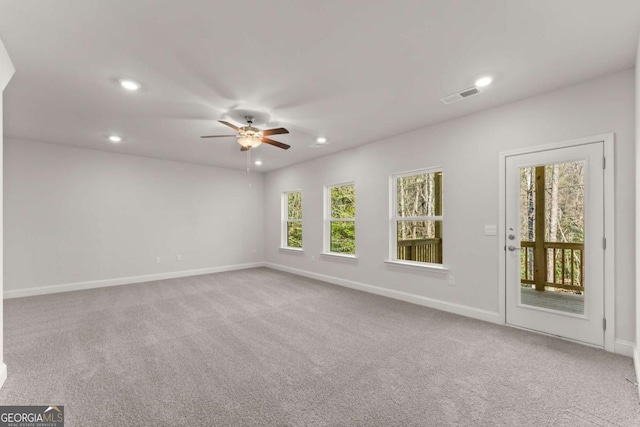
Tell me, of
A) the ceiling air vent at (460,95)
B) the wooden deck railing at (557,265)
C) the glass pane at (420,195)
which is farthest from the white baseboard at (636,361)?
the ceiling air vent at (460,95)

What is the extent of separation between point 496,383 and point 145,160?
21.8 feet

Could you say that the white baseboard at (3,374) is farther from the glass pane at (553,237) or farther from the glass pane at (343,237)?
the glass pane at (553,237)

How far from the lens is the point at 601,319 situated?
105 inches

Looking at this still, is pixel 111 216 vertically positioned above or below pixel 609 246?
above

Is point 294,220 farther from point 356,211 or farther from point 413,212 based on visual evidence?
point 413,212

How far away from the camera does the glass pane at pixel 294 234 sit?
6.78 meters

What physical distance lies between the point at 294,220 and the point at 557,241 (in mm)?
4968

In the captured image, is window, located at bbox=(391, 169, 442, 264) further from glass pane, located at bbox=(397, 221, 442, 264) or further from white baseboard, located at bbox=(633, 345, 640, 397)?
white baseboard, located at bbox=(633, 345, 640, 397)

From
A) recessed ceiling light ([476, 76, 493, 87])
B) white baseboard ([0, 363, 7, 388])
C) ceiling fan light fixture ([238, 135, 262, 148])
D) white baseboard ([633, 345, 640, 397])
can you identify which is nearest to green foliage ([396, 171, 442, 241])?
recessed ceiling light ([476, 76, 493, 87])

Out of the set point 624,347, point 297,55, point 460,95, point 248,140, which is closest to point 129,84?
point 248,140

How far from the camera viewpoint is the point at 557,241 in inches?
116

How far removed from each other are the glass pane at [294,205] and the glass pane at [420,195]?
9.23ft

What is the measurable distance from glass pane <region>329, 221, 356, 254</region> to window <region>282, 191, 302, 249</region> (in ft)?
3.85

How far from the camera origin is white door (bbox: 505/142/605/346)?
271 centimetres
